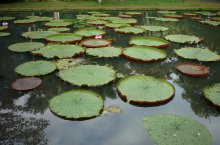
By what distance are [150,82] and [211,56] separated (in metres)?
1.94

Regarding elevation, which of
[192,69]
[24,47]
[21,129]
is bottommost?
[21,129]

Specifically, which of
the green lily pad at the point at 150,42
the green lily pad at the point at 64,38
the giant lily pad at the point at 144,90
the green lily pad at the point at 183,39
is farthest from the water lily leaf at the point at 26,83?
the green lily pad at the point at 183,39

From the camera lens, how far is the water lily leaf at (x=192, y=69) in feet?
13.7

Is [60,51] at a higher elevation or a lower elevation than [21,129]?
higher

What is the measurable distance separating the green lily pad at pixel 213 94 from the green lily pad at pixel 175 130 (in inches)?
23.3

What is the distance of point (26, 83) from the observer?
148 inches

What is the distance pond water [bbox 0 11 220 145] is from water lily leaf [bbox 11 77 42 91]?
0.06 m

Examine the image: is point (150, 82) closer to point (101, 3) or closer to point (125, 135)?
point (125, 135)

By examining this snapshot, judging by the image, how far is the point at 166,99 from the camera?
338 centimetres

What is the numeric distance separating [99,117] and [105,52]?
222 centimetres

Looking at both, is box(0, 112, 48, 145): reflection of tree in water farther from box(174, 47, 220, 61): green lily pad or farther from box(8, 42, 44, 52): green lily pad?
box(174, 47, 220, 61): green lily pad

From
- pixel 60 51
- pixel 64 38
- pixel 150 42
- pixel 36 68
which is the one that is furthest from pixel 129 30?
pixel 36 68

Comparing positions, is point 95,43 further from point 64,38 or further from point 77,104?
point 77,104

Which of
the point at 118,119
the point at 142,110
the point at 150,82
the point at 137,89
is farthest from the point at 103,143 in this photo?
the point at 150,82
